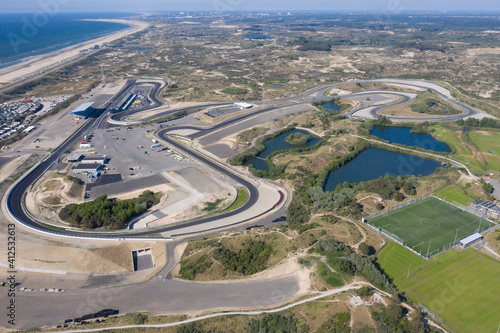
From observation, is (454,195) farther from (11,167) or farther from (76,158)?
(11,167)

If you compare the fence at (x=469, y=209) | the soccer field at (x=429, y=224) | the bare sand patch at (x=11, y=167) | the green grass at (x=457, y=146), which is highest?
the green grass at (x=457, y=146)

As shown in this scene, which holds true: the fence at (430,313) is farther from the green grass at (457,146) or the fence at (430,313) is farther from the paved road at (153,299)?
the green grass at (457,146)

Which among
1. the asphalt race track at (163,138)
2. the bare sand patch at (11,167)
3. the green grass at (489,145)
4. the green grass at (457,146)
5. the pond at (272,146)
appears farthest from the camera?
the pond at (272,146)

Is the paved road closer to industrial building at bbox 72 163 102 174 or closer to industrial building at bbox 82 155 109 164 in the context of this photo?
industrial building at bbox 72 163 102 174

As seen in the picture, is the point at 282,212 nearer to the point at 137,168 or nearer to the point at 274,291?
the point at 274,291

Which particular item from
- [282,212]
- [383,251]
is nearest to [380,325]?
[383,251]

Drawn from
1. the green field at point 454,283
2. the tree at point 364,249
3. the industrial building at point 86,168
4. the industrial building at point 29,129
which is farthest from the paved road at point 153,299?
the industrial building at point 29,129
